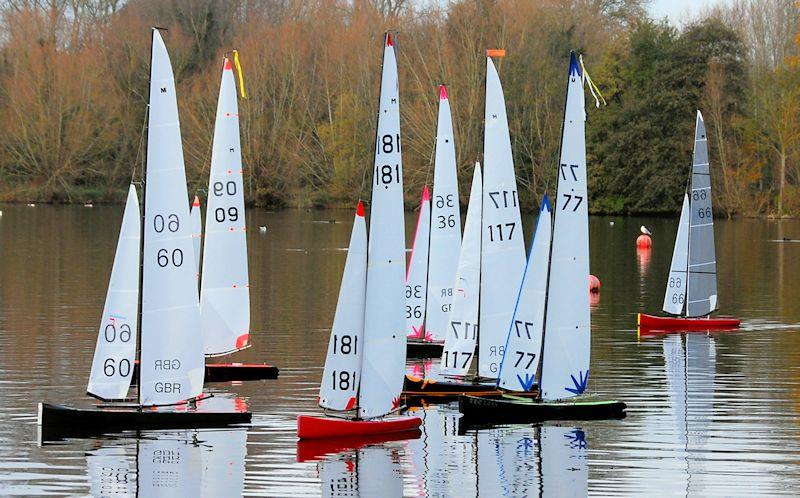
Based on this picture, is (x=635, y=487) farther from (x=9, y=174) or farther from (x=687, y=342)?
(x=9, y=174)

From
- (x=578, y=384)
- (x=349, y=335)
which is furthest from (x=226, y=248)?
(x=578, y=384)

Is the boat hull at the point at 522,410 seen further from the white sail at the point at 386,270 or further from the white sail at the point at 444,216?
the white sail at the point at 444,216

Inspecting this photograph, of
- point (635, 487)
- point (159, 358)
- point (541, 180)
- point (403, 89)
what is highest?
point (403, 89)

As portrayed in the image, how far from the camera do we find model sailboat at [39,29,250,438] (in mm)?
19453

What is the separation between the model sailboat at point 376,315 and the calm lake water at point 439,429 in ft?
2.04

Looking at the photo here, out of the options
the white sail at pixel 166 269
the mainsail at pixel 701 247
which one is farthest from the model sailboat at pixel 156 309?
the mainsail at pixel 701 247

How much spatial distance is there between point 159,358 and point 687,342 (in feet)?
52.3

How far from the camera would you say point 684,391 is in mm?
24953

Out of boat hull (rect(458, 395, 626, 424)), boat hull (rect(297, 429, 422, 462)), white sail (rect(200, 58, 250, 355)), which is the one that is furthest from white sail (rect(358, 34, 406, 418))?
white sail (rect(200, 58, 250, 355))

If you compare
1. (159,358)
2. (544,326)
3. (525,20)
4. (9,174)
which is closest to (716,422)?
(544,326)

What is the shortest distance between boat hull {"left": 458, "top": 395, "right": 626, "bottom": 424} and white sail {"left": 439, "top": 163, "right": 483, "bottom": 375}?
A: 191cm

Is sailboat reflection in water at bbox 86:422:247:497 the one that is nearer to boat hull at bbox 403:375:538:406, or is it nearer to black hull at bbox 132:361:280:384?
boat hull at bbox 403:375:538:406

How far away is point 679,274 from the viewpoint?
34500 millimetres

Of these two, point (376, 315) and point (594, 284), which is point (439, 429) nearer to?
point (376, 315)
